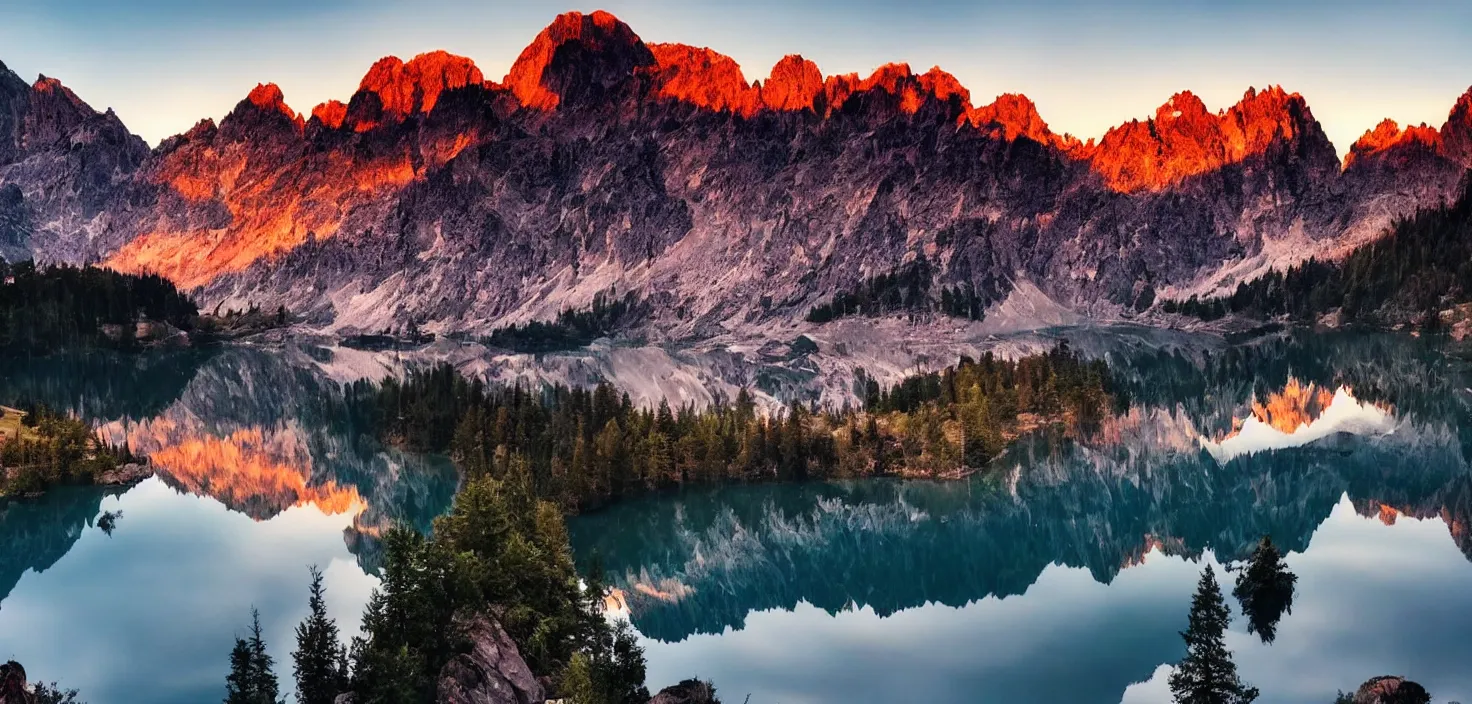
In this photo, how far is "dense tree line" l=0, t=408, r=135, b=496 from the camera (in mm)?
108125

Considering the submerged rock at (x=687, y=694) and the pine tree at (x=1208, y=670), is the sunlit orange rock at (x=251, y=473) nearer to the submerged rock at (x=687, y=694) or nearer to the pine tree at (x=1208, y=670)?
the submerged rock at (x=687, y=694)

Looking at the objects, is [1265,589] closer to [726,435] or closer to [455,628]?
[455,628]

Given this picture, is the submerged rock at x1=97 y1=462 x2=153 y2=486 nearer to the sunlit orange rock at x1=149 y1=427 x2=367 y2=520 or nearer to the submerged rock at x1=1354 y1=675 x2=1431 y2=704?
the sunlit orange rock at x1=149 y1=427 x2=367 y2=520

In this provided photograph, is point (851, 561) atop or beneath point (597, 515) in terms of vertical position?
beneath

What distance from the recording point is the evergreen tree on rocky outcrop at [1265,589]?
68.6 meters

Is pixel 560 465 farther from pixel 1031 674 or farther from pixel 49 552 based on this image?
pixel 1031 674

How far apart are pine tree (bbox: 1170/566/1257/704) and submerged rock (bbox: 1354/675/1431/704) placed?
4.98 metres

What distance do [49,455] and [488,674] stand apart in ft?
286

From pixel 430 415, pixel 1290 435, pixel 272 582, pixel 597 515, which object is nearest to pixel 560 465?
pixel 597 515

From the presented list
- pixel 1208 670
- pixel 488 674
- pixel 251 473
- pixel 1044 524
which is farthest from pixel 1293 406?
pixel 488 674

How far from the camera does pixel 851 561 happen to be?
283ft

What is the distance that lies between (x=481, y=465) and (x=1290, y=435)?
89.6 meters

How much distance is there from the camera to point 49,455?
111938 millimetres

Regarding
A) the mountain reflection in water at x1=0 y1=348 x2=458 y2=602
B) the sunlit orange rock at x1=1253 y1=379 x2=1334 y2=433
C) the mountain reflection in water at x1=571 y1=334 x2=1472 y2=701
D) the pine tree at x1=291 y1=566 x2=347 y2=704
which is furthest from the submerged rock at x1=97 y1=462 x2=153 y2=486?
the sunlit orange rock at x1=1253 y1=379 x2=1334 y2=433
